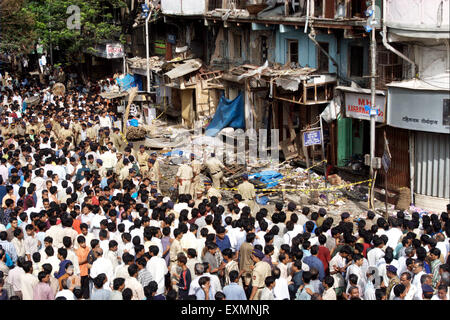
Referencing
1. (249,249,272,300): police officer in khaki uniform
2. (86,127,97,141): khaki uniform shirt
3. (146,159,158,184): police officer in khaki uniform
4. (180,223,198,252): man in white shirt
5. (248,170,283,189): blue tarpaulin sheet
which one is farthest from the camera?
(86,127,97,141): khaki uniform shirt

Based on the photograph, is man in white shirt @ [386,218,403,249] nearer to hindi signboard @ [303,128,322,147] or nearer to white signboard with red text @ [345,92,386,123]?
white signboard with red text @ [345,92,386,123]

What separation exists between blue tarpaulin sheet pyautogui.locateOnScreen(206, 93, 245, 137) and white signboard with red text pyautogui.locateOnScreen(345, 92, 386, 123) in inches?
281

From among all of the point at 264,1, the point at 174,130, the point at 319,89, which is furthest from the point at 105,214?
the point at 174,130

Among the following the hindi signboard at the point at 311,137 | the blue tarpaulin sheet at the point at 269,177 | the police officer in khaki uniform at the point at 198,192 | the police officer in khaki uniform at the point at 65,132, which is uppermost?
the hindi signboard at the point at 311,137

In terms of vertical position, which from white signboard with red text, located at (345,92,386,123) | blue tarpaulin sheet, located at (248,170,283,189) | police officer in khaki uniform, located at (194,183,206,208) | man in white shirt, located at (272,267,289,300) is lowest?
blue tarpaulin sheet, located at (248,170,283,189)

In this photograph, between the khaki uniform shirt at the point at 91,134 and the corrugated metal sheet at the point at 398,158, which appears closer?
the corrugated metal sheet at the point at 398,158

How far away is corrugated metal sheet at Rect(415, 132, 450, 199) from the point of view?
16969mm

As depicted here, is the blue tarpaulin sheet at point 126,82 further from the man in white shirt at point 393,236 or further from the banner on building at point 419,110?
the man in white shirt at point 393,236

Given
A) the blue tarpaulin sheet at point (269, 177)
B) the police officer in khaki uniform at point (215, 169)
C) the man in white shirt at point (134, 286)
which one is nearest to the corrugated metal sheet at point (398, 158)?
the blue tarpaulin sheet at point (269, 177)

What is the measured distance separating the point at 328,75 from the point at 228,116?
6.45 metres

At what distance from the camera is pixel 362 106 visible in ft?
61.5

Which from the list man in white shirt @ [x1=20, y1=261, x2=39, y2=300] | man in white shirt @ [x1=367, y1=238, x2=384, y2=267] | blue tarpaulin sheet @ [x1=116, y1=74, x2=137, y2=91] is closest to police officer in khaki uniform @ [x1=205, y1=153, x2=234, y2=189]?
man in white shirt @ [x1=367, y1=238, x2=384, y2=267]

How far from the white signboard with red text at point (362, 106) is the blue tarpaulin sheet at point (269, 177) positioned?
2.78 metres

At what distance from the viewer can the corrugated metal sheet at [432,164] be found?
16969 mm
